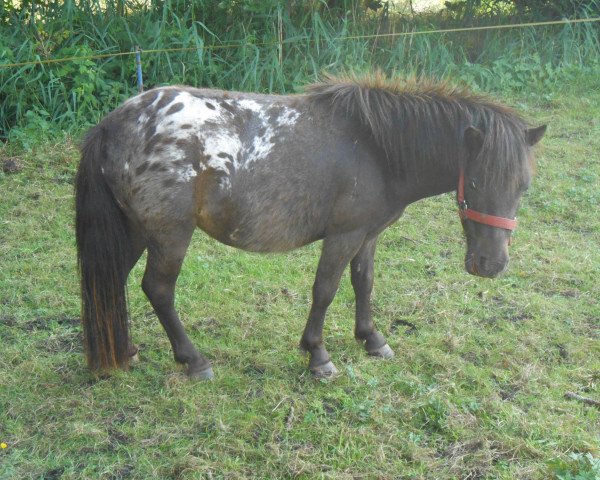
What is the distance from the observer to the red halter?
3555mm

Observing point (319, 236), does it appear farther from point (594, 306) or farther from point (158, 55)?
point (158, 55)

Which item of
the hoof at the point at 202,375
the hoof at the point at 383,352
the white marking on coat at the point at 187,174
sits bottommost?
the hoof at the point at 383,352

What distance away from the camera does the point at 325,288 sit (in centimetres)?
386

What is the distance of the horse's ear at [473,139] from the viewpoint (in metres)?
3.46

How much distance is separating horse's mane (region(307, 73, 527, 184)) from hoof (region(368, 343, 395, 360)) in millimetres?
1143

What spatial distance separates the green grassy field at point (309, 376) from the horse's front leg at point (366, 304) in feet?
0.32

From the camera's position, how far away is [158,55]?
23.7 ft

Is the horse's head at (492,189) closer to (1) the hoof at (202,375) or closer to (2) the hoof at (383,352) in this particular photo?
(2) the hoof at (383,352)

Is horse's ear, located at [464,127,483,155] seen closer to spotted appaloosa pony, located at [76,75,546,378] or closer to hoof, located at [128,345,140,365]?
spotted appaloosa pony, located at [76,75,546,378]

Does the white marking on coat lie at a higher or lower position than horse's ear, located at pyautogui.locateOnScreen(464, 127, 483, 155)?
lower

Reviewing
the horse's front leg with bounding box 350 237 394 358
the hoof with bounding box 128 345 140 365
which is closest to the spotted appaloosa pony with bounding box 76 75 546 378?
the hoof with bounding box 128 345 140 365

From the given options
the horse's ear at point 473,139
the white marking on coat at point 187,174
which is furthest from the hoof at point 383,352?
the white marking on coat at point 187,174

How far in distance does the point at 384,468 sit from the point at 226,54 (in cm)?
563

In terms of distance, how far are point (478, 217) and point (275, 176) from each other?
110cm
